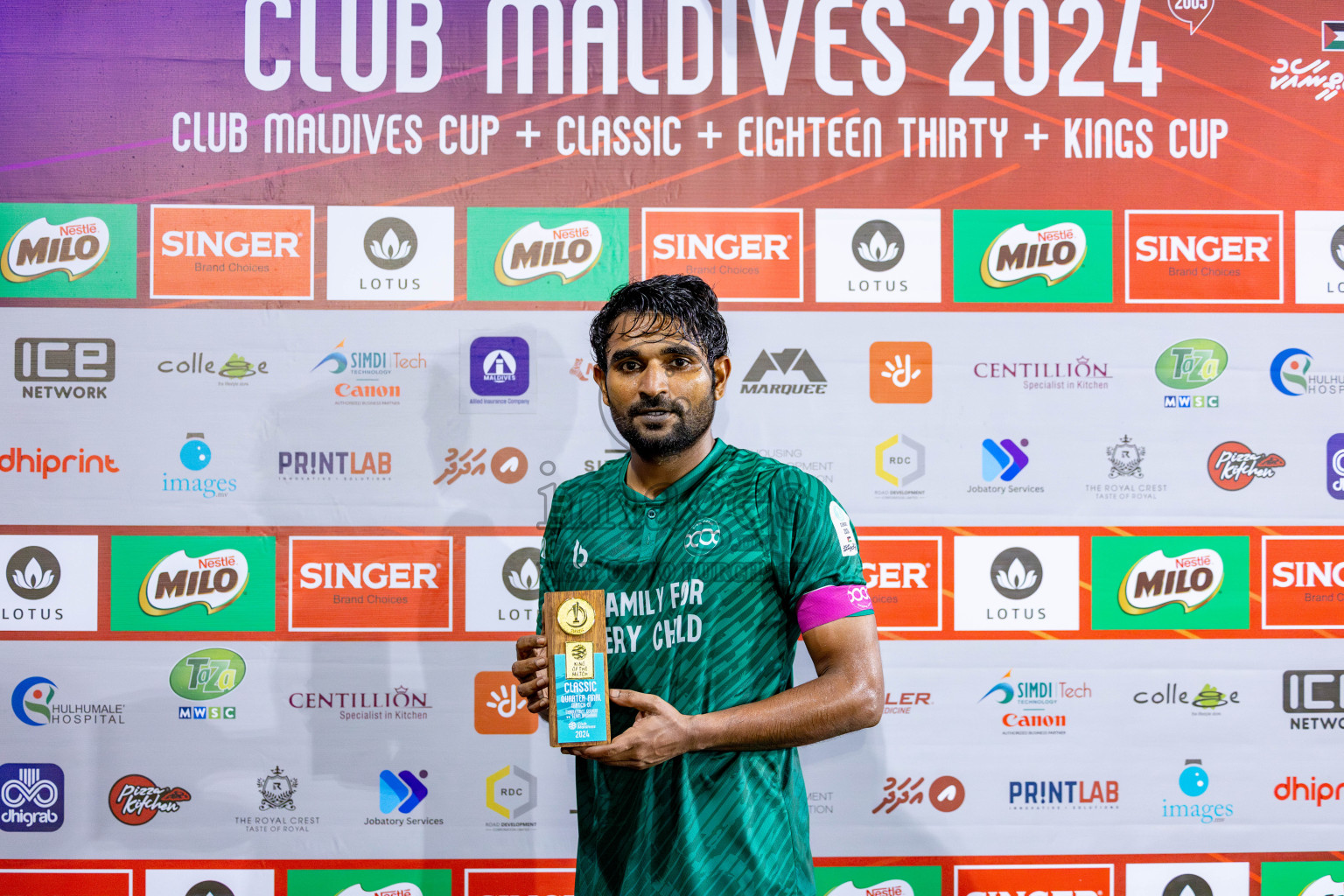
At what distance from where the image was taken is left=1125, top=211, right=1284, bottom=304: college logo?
6.87 ft

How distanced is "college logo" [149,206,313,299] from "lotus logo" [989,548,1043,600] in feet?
6.07

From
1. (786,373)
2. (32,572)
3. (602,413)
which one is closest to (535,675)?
(602,413)

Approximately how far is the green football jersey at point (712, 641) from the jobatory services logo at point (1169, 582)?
44.5 inches

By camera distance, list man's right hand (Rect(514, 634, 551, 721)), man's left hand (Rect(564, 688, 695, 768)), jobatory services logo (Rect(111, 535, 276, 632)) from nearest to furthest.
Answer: man's left hand (Rect(564, 688, 695, 768))
man's right hand (Rect(514, 634, 551, 721))
jobatory services logo (Rect(111, 535, 276, 632))

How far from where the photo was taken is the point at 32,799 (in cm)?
206

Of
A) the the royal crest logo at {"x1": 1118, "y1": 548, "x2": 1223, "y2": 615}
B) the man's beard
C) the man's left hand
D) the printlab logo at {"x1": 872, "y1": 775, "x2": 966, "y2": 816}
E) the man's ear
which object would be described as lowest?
the printlab logo at {"x1": 872, "y1": 775, "x2": 966, "y2": 816}

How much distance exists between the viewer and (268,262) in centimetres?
207

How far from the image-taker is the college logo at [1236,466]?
2086 millimetres

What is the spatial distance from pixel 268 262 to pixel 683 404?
4.46 feet

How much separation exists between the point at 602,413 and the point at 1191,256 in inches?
60.5

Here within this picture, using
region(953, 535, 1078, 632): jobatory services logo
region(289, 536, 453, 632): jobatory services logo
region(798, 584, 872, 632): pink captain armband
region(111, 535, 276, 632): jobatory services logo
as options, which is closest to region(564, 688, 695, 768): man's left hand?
region(798, 584, 872, 632): pink captain armband

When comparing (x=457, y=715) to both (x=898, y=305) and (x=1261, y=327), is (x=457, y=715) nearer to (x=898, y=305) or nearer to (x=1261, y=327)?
(x=898, y=305)

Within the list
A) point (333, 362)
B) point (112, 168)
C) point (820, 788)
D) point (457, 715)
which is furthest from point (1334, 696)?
point (112, 168)

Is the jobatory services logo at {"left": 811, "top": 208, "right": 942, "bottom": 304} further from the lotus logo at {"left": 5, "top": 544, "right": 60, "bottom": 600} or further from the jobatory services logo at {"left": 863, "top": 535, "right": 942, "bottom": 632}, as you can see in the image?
the lotus logo at {"left": 5, "top": 544, "right": 60, "bottom": 600}
